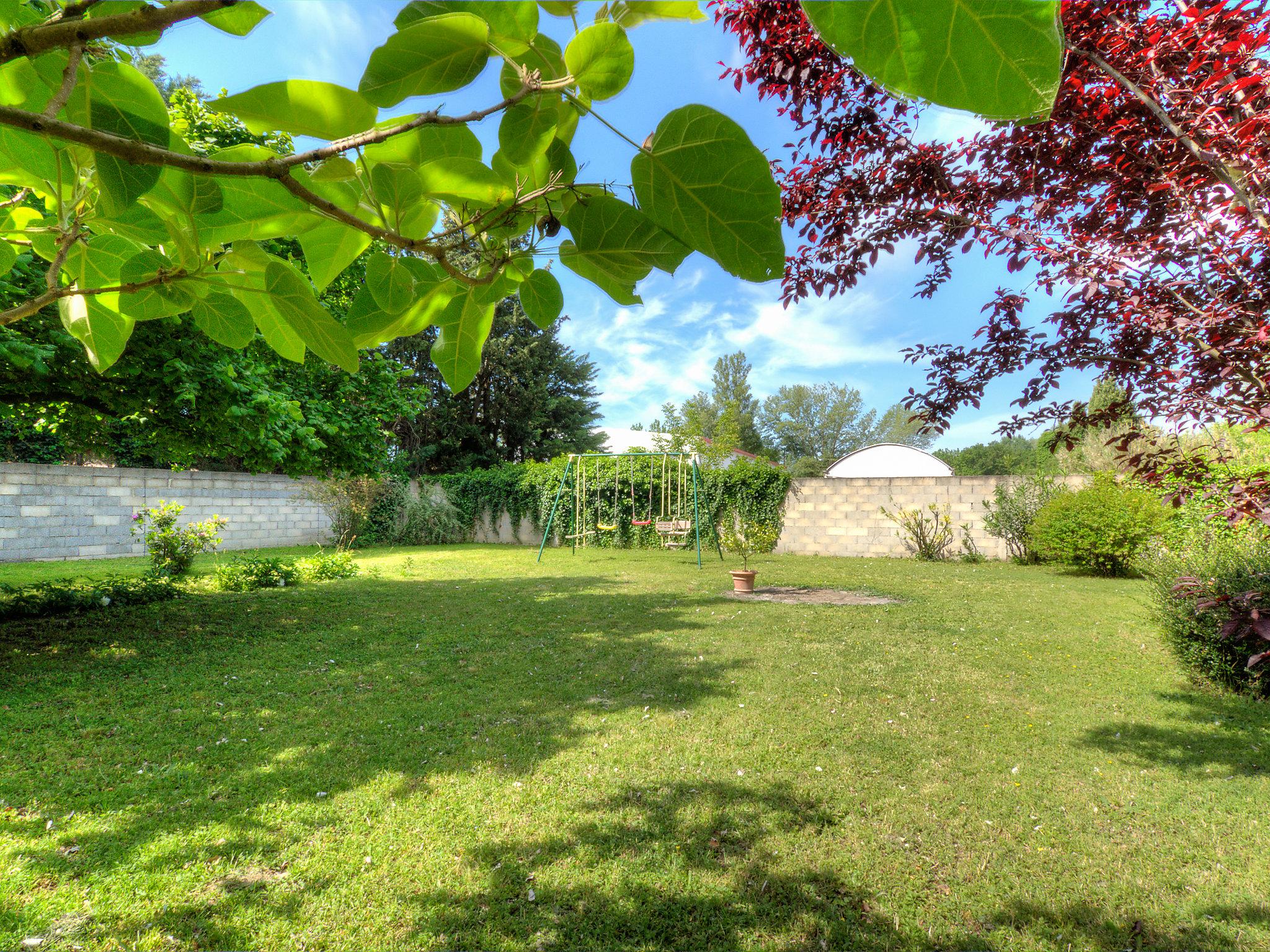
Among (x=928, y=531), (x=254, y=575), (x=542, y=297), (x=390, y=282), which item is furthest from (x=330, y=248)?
(x=928, y=531)

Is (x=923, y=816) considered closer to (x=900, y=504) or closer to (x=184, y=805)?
(x=184, y=805)

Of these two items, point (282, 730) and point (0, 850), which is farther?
point (282, 730)

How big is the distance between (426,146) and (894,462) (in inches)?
922

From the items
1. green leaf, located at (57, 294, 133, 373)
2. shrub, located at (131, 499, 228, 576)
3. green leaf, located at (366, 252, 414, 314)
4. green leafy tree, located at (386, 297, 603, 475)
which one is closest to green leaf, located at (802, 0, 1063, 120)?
green leaf, located at (366, 252, 414, 314)

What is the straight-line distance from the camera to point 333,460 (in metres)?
6.53

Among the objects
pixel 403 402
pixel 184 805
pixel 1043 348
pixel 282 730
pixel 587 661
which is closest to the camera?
pixel 184 805

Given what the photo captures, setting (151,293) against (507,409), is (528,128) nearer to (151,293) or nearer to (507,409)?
(151,293)

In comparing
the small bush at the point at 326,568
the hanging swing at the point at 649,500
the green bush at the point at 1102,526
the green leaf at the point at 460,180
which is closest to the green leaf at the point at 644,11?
the green leaf at the point at 460,180

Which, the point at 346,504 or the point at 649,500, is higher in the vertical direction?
the point at 649,500

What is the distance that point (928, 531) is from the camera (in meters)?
10.9

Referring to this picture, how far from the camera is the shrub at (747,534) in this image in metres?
12.0

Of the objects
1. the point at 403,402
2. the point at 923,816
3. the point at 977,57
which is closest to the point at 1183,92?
the point at 977,57

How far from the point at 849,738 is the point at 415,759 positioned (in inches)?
88.1

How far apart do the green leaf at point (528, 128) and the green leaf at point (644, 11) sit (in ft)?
0.17
